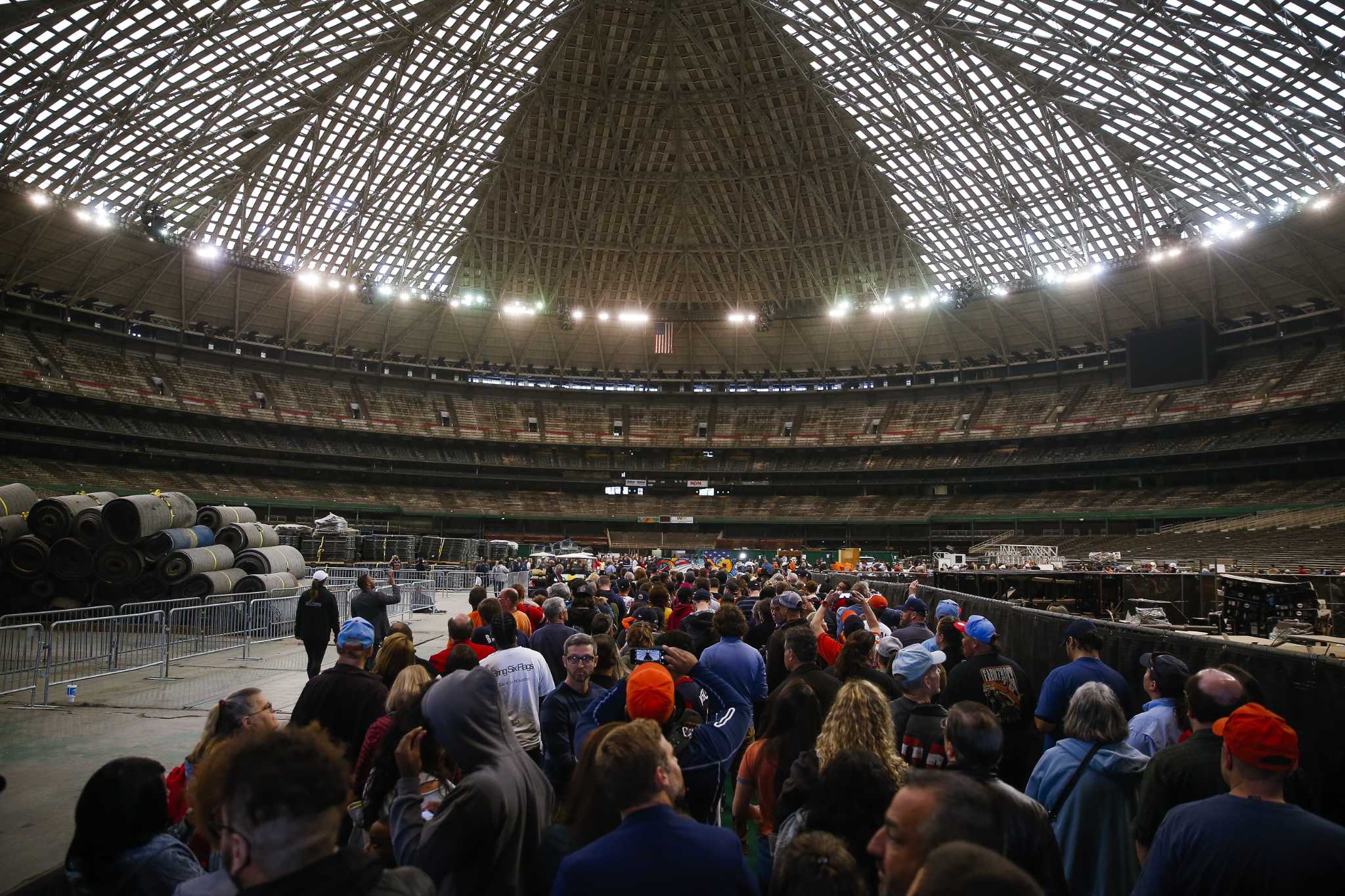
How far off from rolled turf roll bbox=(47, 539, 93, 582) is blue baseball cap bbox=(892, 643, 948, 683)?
64.3ft

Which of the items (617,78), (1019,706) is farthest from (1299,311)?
(1019,706)

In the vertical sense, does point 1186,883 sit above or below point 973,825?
below

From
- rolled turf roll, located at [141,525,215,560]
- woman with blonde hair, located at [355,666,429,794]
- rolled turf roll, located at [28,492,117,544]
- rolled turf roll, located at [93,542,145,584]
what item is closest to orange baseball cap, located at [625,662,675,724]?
woman with blonde hair, located at [355,666,429,794]

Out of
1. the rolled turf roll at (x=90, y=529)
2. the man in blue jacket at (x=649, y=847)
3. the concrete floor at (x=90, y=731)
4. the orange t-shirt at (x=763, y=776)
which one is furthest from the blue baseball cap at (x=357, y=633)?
the rolled turf roll at (x=90, y=529)

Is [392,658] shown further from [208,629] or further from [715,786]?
[208,629]

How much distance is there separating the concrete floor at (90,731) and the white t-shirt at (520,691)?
128 inches

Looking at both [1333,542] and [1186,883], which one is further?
[1333,542]

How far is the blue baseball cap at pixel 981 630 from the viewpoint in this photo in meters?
6.62

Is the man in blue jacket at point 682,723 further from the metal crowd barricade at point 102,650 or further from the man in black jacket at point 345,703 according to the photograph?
the metal crowd barricade at point 102,650

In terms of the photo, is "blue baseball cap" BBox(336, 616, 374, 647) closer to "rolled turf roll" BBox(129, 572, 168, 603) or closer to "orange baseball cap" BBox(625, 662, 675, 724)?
"orange baseball cap" BBox(625, 662, 675, 724)

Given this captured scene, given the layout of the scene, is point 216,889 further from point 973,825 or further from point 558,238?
point 558,238

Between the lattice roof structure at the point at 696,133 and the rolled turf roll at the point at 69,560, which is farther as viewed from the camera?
the lattice roof structure at the point at 696,133

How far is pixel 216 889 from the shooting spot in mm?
2633

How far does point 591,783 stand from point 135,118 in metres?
40.3
